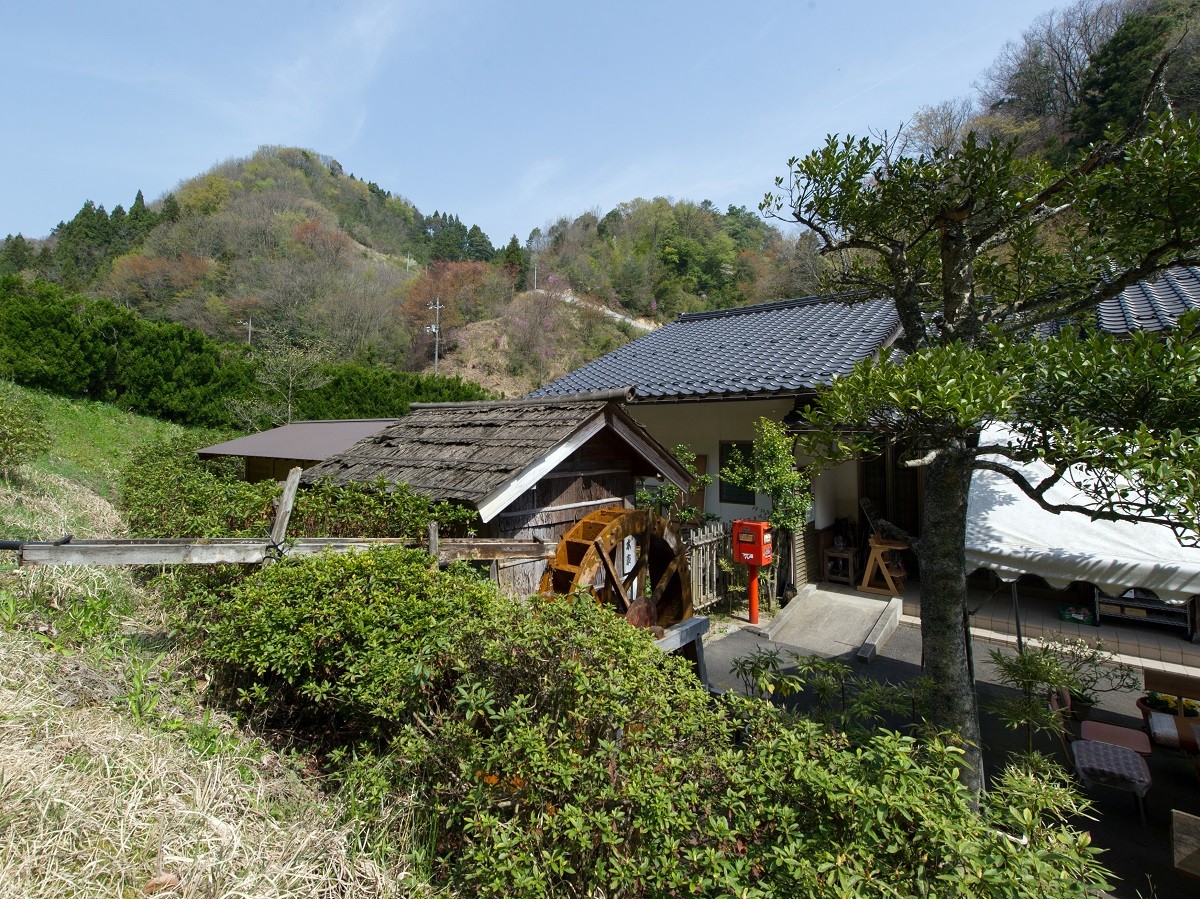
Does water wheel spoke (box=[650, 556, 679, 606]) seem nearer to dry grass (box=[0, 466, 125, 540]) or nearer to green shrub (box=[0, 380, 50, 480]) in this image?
dry grass (box=[0, 466, 125, 540])

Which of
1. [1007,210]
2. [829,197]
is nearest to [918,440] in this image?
[1007,210]

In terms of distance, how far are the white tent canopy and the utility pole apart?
29.5 m

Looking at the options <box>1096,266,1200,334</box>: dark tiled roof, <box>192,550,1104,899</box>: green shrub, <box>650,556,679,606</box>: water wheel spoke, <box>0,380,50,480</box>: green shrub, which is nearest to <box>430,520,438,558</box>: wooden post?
<box>192,550,1104,899</box>: green shrub

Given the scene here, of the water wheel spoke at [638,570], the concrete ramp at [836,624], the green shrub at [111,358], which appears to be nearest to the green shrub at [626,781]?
the water wheel spoke at [638,570]

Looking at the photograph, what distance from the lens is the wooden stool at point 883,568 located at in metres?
9.61

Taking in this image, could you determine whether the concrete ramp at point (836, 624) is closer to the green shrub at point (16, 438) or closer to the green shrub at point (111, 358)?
the green shrub at point (16, 438)

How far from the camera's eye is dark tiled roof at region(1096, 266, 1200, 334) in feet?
26.2

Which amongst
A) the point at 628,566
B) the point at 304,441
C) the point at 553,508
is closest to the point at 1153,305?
the point at 628,566

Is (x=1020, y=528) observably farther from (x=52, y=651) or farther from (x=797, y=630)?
(x=52, y=651)

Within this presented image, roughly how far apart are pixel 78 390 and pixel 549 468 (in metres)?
17.2

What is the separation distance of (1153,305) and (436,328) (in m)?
29.6

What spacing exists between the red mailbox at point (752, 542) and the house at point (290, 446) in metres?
5.48

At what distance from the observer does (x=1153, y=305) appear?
8.71 m

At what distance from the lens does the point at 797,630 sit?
8477mm
